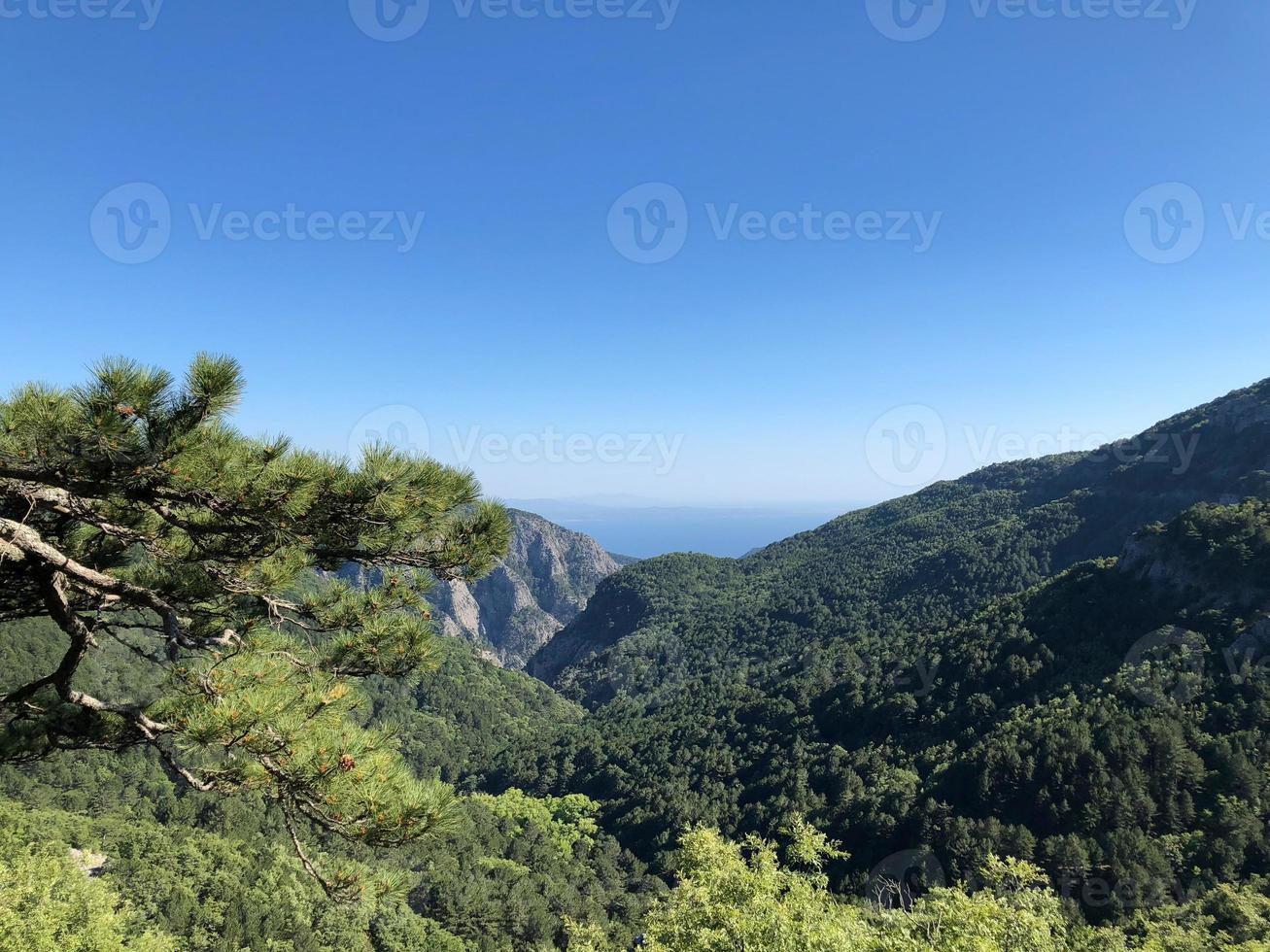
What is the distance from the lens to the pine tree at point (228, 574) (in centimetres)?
295

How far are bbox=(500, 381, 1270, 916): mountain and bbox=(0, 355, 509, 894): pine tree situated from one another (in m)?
13.6

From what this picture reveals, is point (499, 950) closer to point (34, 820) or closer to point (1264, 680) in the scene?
point (34, 820)

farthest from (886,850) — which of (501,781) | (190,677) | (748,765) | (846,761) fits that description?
(501,781)

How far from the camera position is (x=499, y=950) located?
106 ft

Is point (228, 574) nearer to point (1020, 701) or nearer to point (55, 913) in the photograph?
point (55, 913)

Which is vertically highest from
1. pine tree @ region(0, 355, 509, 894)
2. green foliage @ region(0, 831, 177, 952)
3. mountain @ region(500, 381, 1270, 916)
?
pine tree @ region(0, 355, 509, 894)

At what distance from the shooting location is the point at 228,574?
4.31 m

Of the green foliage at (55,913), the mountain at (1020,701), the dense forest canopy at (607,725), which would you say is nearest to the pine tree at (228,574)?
the dense forest canopy at (607,725)

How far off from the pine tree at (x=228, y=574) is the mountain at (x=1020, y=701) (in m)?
13.6

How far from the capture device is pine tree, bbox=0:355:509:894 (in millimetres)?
2953

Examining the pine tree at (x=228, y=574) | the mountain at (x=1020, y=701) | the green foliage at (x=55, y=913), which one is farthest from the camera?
the mountain at (x=1020, y=701)

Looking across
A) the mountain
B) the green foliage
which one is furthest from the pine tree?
the mountain

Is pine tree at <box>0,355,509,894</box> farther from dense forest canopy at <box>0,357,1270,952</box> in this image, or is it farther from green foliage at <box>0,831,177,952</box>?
green foliage at <box>0,831,177,952</box>

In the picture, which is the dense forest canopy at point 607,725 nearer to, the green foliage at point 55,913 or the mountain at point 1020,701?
the green foliage at point 55,913
